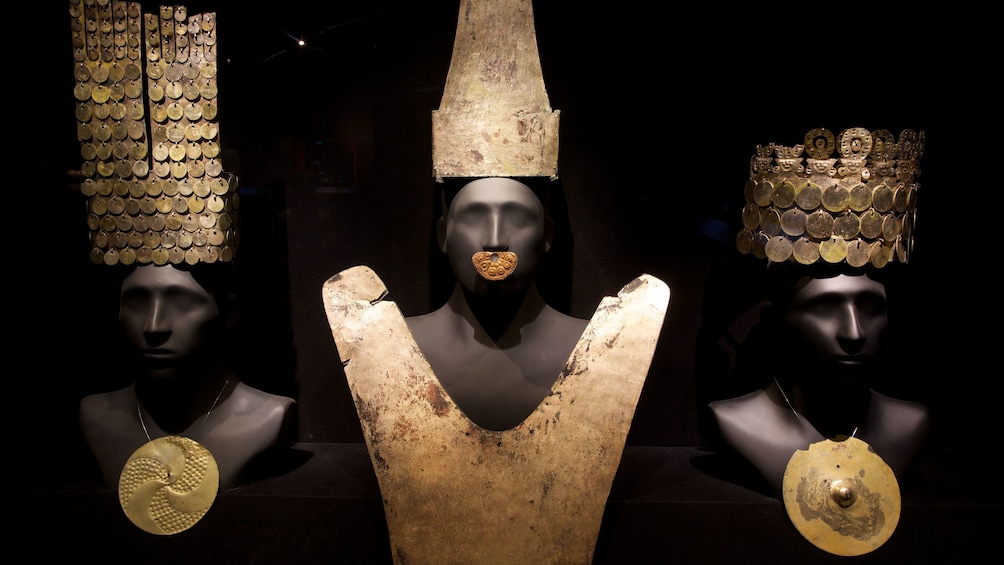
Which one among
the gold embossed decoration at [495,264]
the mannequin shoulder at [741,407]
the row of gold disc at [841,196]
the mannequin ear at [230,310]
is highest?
the row of gold disc at [841,196]

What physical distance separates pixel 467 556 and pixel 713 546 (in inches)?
23.8

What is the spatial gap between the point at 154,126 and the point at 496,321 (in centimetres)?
100

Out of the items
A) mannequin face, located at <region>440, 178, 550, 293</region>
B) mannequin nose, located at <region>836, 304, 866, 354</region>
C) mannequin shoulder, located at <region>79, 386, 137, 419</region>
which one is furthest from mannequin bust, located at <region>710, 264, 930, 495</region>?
mannequin shoulder, located at <region>79, 386, 137, 419</region>

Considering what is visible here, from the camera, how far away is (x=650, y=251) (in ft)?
7.06

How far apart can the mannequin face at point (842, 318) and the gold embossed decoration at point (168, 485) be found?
61.5 inches

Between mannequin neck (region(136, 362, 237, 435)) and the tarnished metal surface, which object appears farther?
mannequin neck (region(136, 362, 237, 435))

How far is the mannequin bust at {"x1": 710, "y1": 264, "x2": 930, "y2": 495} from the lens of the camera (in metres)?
1.74

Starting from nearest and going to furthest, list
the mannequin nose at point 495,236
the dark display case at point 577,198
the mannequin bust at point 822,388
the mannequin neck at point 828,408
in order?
the mannequin nose at point 495,236
the mannequin bust at point 822,388
the mannequin neck at point 828,408
the dark display case at point 577,198

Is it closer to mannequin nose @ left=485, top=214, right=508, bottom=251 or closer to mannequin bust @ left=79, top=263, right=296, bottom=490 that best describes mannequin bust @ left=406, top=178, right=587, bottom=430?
mannequin nose @ left=485, top=214, right=508, bottom=251

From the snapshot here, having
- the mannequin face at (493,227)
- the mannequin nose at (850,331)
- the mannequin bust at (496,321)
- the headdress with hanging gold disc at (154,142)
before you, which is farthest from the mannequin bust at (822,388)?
the headdress with hanging gold disc at (154,142)

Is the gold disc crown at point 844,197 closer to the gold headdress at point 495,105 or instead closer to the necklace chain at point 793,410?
the necklace chain at point 793,410

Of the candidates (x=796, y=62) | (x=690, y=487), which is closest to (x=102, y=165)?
(x=690, y=487)

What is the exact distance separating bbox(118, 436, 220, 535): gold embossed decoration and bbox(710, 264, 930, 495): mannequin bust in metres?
1.36

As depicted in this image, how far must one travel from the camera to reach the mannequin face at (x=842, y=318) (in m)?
1.73
